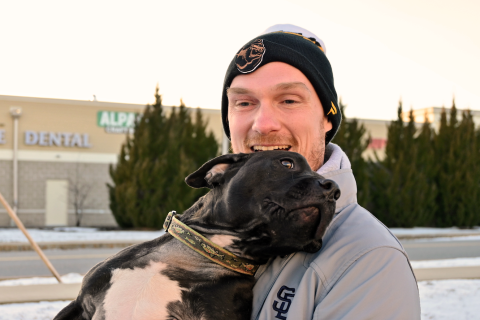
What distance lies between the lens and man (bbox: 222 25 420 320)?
1460mm

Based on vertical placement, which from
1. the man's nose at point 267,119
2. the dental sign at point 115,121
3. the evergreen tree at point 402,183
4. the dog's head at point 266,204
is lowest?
the evergreen tree at point 402,183

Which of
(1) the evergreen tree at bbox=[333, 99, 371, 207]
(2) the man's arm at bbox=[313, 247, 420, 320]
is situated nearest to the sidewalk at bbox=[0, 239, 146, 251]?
(1) the evergreen tree at bbox=[333, 99, 371, 207]

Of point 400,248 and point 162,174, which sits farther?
point 162,174

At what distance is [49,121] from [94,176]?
10.6ft

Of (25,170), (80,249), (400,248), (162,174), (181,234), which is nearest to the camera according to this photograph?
(400,248)

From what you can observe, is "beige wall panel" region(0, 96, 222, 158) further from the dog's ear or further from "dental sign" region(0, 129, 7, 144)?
the dog's ear

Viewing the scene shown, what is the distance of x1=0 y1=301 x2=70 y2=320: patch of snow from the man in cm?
403

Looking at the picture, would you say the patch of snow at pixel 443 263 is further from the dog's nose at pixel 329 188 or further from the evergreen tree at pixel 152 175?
the evergreen tree at pixel 152 175

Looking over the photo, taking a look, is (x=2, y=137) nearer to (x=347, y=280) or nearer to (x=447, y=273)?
(x=447, y=273)

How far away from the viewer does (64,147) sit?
21.8 metres

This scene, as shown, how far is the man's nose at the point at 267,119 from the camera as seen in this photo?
82.6 inches

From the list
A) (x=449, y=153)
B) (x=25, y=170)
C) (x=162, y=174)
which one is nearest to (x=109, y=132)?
(x=25, y=170)

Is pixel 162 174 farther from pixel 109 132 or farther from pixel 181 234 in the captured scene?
pixel 181 234

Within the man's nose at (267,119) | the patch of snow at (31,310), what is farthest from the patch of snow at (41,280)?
the man's nose at (267,119)
